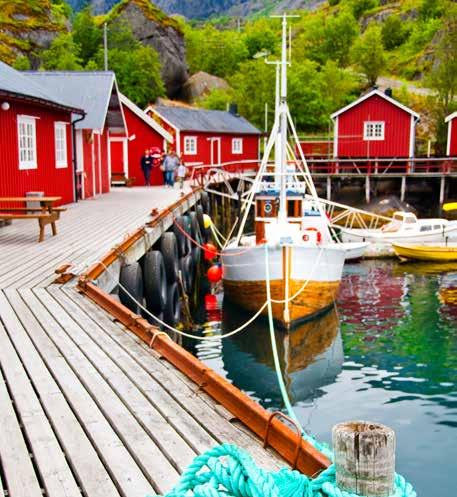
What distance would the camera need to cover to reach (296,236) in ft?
51.4

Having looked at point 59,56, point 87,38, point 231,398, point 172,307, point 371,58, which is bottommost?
point 172,307

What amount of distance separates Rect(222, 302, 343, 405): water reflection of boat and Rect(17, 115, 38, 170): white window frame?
6685 mm

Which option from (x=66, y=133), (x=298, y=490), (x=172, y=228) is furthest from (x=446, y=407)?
(x=66, y=133)

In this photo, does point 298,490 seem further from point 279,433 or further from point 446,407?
point 446,407

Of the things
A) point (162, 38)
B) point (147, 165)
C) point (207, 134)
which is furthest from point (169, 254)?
point (162, 38)

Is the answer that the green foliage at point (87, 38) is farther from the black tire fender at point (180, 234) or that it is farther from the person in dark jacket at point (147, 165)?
the black tire fender at point (180, 234)

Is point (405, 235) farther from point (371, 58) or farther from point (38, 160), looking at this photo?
point (371, 58)

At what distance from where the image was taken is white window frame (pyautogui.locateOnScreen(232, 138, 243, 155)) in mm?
45625

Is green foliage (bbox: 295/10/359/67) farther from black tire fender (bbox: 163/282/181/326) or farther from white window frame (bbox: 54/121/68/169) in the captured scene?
black tire fender (bbox: 163/282/181/326)

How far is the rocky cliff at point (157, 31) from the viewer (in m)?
63.6

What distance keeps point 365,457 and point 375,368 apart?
10.2 metres

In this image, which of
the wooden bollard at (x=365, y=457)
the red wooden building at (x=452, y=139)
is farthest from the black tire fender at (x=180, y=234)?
the red wooden building at (x=452, y=139)

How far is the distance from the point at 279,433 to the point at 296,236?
38.1 feet

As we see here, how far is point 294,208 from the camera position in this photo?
17297 millimetres
